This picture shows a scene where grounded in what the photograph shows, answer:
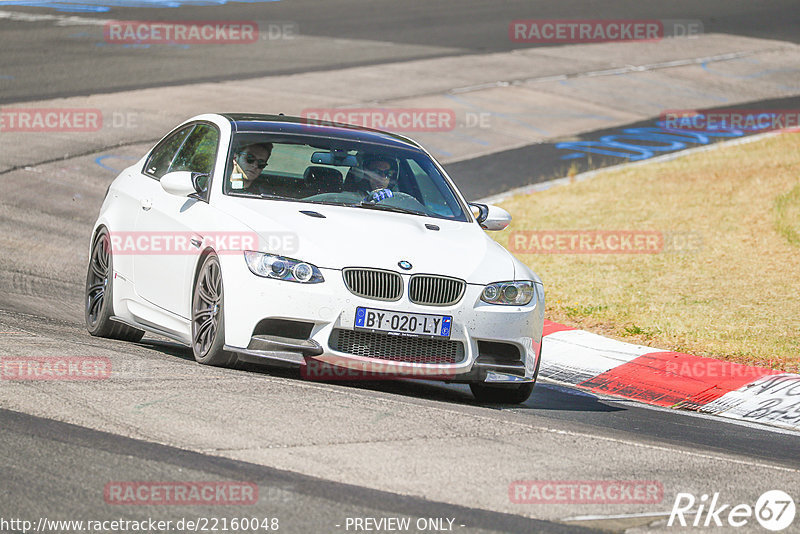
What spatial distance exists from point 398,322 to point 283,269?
0.73 metres

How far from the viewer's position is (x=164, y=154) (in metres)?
9.19

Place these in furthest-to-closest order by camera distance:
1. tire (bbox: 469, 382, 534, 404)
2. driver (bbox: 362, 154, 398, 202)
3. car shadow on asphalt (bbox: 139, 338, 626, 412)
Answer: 1. driver (bbox: 362, 154, 398, 202)
2. tire (bbox: 469, 382, 534, 404)
3. car shadow on asphalt (bbox: 139, 338, 626, 412)

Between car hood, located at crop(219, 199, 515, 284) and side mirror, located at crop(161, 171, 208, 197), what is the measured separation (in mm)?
381

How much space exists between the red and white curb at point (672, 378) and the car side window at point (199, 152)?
3.18 m

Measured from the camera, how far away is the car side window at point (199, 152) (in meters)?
8.50

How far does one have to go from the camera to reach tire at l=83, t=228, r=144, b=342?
8.89 m

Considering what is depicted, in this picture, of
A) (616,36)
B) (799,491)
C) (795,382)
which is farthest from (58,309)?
(616,36)

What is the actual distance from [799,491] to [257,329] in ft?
10.1

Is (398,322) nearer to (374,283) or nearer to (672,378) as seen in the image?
(374,283)

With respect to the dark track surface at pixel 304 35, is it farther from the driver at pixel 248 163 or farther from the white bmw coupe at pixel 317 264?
the driver at pixel 248 163
